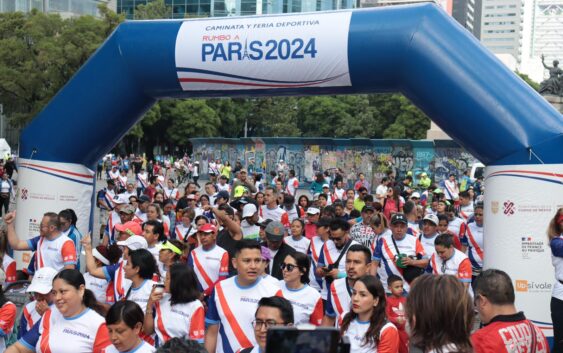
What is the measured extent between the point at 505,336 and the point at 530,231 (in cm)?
465

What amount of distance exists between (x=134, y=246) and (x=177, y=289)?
4.58ft

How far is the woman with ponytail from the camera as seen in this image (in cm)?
523

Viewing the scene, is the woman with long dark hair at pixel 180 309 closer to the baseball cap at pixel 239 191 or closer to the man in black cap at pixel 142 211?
the man in black cap at pixel 142 211

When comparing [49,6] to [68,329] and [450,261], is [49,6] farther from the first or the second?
[68,329]

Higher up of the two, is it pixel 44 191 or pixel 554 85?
pixel 554 85

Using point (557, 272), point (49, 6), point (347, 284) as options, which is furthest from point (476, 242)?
point (49, 6)

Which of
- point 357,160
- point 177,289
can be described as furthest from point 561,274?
point 357,160

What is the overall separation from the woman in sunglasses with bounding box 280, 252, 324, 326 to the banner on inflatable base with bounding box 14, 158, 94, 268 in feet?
19.0

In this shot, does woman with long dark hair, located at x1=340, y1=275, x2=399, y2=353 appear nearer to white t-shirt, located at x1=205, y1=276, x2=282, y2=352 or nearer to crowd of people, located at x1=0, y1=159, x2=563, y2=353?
crowd of people, located at x1=0, y1=159, x2=563, y2=353

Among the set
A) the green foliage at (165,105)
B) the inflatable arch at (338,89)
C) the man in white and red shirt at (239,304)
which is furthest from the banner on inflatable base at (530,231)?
the green foliage at (165,105)

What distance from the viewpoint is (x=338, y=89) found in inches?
399

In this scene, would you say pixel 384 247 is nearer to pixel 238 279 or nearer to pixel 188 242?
pixel 188 242

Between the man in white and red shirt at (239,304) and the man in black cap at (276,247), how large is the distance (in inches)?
101

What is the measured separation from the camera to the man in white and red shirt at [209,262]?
797cm
